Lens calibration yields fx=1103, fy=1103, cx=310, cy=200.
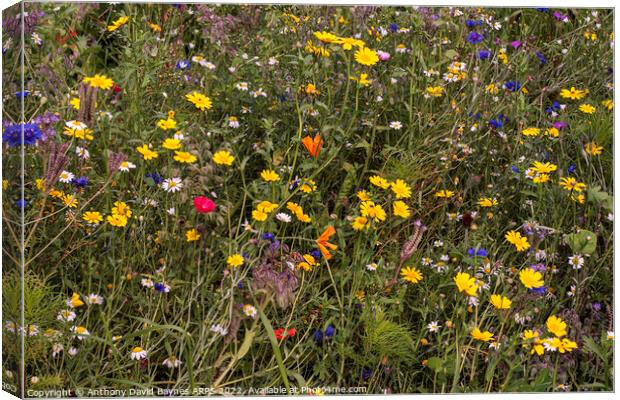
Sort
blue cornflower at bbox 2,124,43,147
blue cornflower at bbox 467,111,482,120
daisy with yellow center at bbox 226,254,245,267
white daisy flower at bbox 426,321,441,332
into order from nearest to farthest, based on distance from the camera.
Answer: blue cornflower at bbox 2,124,43,147
daisy with yellow center at bbox 226,254,245,267
white daisy flower at bbox 426,321,441,332
blue cornflower at bbox 467,111,482,120

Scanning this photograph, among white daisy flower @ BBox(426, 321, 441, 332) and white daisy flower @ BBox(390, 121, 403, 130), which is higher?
white daisy flower @ BBox(390, 121, 403, 130)

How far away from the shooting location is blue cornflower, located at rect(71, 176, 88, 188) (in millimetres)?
3025

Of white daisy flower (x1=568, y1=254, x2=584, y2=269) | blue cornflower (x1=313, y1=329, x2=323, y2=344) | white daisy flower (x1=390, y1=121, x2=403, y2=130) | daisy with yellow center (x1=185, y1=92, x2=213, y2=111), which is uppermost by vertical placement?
daisy with yellow center (x1=185, y1=92, x2=213, y2=111)

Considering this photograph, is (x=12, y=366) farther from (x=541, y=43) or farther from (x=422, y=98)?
(x=541, y=43)

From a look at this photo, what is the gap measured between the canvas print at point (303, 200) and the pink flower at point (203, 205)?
0.02 metres

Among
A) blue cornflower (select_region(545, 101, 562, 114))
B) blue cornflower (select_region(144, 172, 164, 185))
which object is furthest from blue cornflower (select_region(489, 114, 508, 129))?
blue cornflower (select_region(144, 172, 164, 185))

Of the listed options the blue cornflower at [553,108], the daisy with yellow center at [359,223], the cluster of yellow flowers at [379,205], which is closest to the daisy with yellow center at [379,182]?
the cluster of yellow flowers at [379,205]

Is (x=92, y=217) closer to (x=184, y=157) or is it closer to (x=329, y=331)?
(x=184, y=157)

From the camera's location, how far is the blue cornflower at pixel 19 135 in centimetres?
298

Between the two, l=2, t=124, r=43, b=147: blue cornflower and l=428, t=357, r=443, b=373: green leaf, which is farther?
l=428, t=357, r=443, b=373: green leaf

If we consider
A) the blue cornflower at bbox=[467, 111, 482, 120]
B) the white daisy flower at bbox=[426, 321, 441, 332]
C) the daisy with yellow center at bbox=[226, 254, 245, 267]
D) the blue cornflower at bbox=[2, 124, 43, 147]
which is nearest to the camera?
the blue cornflower at bbox=[2, 124, 43, 147]

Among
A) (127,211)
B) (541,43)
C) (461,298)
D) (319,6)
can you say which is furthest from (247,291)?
(541,43)

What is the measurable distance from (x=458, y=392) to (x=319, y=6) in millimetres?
1184

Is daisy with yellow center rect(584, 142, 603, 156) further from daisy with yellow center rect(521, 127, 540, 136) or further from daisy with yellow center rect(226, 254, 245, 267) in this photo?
daisy with yellow center rect(226, 254, 245, 267)
